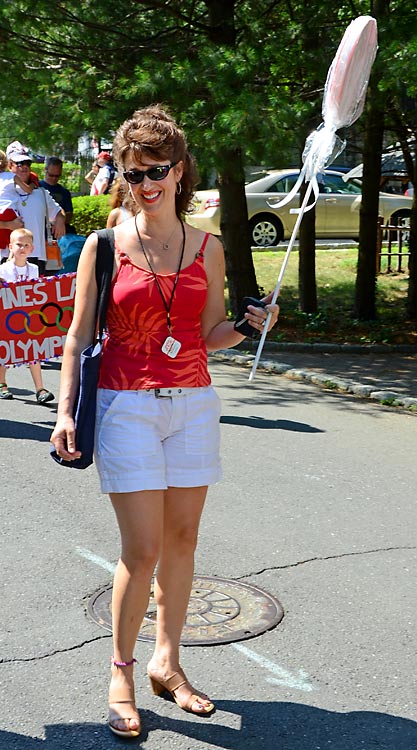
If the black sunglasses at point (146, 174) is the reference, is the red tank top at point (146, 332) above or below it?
below

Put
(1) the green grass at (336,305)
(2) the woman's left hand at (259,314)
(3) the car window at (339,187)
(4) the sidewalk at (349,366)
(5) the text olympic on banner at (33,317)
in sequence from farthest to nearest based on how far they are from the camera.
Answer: (3) the car window at (339,187) → (1) the green grass at (336,305) → (4) the sidewalk at (349,366) → (5) the text olympic on banner at (33,317) → (2) the woman's left hand at (259,314)

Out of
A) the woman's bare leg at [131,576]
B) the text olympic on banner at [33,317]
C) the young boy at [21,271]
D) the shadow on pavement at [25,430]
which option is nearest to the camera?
the woman's bare leg at [131,576]

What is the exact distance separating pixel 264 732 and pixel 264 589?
1.41m

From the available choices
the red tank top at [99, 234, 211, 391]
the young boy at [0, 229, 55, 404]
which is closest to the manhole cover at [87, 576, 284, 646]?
the red tank top at [99, 234, 211, 391]

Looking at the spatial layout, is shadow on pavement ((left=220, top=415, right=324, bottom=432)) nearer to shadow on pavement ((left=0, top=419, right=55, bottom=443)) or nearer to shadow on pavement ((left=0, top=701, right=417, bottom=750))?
shadow on pavement ((left=0, top=419, right=55, bottom=443))

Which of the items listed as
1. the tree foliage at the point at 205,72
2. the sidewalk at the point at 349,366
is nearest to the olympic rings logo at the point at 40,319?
the tree foliage at the point at 205,72

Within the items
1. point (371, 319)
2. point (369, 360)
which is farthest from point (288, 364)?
point (371, 319)

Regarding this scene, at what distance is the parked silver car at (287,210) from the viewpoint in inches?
882

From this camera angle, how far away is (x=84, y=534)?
5.96 m

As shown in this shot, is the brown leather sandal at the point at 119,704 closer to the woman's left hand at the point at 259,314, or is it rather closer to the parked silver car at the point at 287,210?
the woman's left hand at the point at 259,314

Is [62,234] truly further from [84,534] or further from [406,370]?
[84,534]

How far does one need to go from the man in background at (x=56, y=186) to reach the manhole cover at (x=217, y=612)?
805 cm

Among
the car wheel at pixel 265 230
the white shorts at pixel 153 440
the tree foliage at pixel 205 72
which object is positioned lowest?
the car wheel at pixel 265 230

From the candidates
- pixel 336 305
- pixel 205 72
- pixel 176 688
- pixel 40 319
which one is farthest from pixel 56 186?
pixel 176 688
